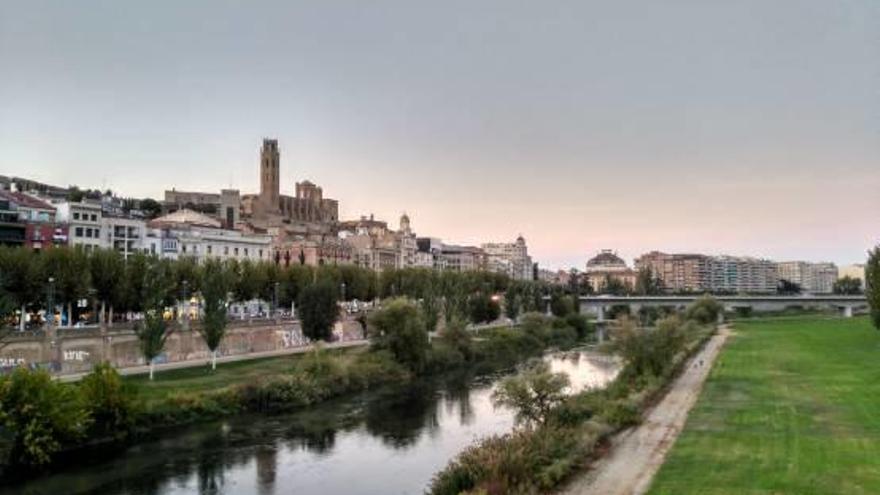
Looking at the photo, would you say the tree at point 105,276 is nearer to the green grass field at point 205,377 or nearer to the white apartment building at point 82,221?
the green grass field at point 205,377

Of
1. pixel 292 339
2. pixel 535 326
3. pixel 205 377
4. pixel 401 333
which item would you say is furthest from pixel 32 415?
pixel 535 326

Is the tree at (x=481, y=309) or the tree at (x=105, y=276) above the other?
the tree at (x=105, y=276)

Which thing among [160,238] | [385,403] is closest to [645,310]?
[160,238]

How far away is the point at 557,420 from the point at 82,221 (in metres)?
80.0

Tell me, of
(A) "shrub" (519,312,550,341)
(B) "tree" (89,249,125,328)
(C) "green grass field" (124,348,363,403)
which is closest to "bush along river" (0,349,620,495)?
(C) "green grass field" (124,348,363,403)

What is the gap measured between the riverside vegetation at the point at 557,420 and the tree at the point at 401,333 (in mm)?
21234

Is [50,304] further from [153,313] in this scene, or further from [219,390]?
[219,390]

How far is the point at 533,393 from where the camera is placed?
38594 mm

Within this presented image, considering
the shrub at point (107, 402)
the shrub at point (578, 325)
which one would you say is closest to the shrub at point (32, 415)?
the shrub at point (107, 402)

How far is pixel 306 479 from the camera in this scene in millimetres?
36562

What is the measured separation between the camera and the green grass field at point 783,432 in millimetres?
27750

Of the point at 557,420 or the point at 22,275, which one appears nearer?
the point at 557,420

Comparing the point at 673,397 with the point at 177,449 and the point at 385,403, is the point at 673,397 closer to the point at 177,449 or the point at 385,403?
the point at 385,403

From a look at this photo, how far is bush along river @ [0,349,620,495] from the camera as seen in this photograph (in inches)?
1385
